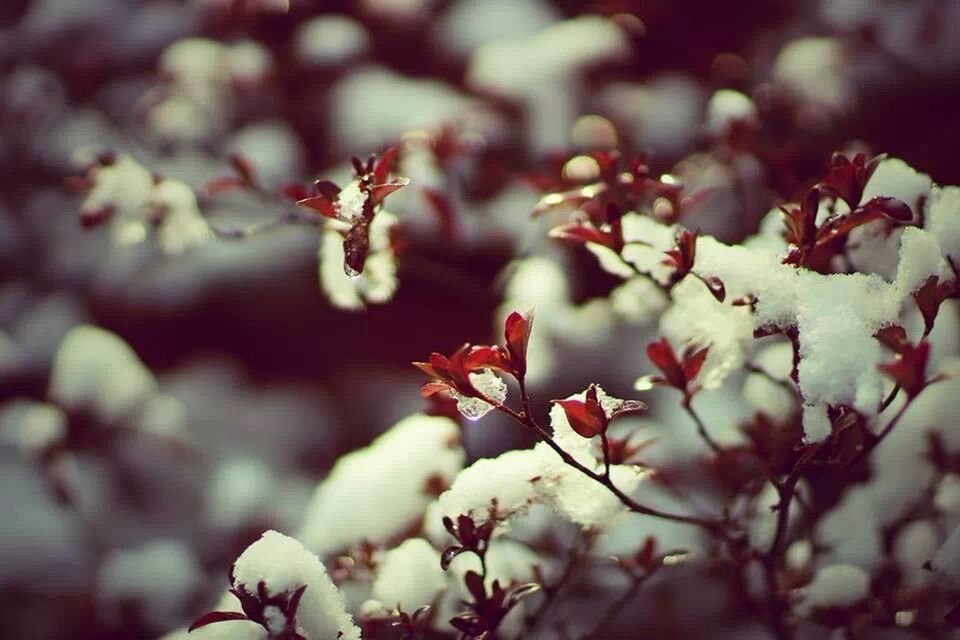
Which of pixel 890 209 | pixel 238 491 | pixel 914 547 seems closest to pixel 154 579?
pixel 238 491

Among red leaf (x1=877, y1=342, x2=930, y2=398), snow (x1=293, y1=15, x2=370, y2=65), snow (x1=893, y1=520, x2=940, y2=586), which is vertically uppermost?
snow (x1=293, y1=15, x2=370, y2=65)

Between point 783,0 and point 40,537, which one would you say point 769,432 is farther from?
point 40,537

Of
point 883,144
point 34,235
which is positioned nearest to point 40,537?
point 34,235

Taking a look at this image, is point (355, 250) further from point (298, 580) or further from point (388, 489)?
point (388, 489)

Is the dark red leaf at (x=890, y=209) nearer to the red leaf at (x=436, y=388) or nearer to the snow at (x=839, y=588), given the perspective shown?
the red leaf at (x=436, y=388)

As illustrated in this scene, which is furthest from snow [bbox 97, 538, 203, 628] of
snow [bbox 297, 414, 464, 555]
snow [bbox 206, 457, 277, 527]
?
snow [bbox 297, 414, 464, 555]

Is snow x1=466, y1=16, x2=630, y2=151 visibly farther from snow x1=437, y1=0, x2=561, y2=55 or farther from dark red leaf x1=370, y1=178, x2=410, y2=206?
dark red leaf x1=370, y1=178, x2=410, y2=206

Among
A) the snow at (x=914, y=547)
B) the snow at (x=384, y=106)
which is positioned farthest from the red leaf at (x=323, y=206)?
the snow at (x=384, y=106)
